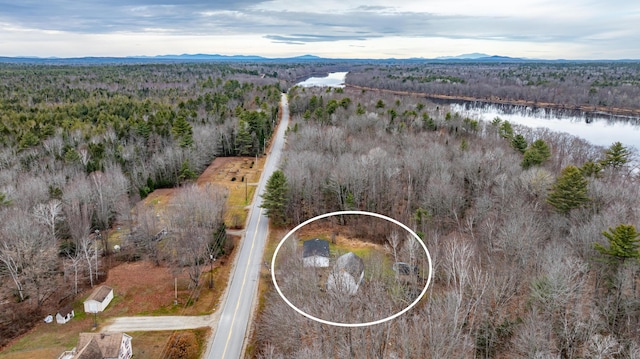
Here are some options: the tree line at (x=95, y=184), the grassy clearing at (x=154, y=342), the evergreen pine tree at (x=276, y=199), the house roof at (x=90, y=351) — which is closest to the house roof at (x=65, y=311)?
the tree line at (x=95, y=184)

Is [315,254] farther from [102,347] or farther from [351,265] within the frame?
[102,347]

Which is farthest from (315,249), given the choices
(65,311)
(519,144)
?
(519,144)

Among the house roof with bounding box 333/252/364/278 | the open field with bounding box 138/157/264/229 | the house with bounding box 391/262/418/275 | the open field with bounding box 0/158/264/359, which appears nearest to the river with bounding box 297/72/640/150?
the open field with bounding box 138/157/264/229

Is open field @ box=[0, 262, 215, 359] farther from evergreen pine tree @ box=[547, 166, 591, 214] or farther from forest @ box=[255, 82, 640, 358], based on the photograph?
evergreen pine tree @ box=[547, 166, 591, 214]

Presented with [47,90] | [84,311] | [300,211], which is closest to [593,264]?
[300,211]

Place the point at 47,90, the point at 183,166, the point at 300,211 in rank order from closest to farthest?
1. the point at 300,211
2. the point at 183,166
3. the point at 47,90

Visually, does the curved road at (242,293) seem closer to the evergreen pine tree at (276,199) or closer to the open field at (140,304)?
the open field at (140,304)

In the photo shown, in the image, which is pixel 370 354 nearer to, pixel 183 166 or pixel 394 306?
pixel 394 306
